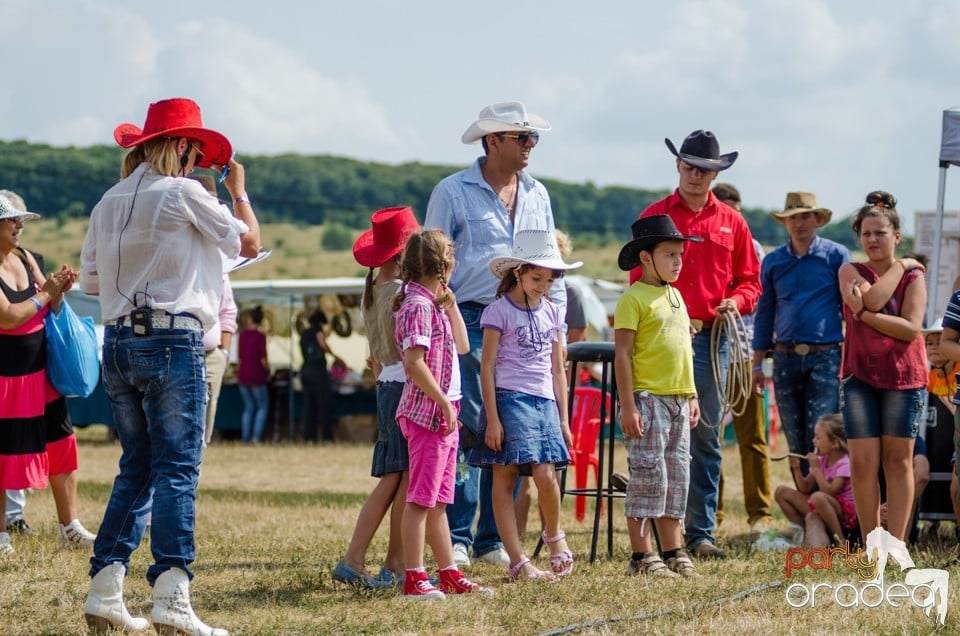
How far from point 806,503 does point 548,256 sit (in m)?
2.67

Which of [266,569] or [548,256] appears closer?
[548,256]

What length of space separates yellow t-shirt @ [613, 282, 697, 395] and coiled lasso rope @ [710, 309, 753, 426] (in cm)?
60

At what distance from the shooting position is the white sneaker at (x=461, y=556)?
6535mm

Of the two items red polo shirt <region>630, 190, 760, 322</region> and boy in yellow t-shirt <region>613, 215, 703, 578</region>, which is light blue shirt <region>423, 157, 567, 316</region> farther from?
red polo shirt <region>630, 190, 760, 322</region>

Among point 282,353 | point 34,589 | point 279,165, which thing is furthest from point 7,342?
point 279,165

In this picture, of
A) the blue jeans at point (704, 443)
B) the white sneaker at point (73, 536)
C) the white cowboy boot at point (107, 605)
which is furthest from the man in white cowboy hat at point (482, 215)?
the white sneaker at point (73, 536)

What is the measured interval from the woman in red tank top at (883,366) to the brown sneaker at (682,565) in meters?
0.98

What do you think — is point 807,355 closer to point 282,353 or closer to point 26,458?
point 26,458

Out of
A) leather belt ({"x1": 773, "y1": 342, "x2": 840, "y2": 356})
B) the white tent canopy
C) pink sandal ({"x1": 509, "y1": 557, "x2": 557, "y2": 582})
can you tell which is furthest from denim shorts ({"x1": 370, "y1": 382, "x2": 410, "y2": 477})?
the white tent canopy

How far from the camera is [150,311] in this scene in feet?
15.6

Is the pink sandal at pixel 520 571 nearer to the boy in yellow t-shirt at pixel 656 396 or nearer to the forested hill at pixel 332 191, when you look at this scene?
the boy in yellow t-shirt at pixel 656 396

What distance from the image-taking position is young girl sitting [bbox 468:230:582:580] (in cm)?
610

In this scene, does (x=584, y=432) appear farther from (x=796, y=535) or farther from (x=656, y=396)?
(x=656, y=396)

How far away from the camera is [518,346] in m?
6.16
